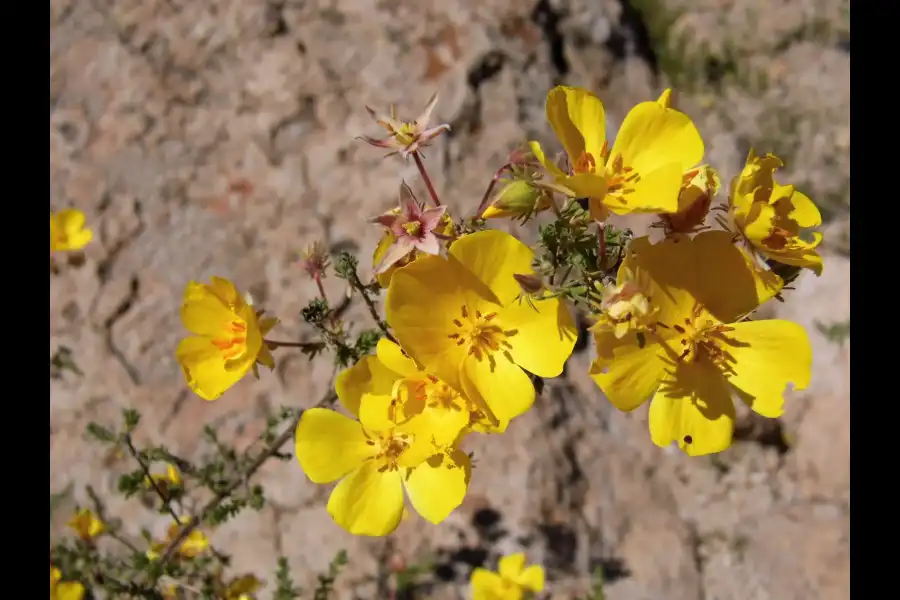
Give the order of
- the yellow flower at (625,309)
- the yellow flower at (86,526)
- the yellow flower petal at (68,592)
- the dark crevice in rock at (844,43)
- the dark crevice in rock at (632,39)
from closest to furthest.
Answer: the yellow flower at (625,309)
the yellow flower petal at (68,592)
the yellow flower at (86,526)
the dark crevice in rock at (632,39)
the dark crevice in rock at (844,43)

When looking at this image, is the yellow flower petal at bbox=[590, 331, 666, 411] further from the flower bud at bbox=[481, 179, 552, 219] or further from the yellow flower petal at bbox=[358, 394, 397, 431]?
the yellow flower petal at bbox=[358, 394, 397, 431]

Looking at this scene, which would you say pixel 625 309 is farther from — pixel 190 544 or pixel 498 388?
pixel 190 544

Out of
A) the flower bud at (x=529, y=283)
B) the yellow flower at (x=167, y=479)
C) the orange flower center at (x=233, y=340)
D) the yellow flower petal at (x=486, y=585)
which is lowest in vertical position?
the yellow flower petal at (x=486, y=585)

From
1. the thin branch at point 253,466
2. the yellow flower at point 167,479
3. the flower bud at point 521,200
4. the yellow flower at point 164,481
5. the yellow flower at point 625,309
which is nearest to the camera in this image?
the yellow flower at point 625,309

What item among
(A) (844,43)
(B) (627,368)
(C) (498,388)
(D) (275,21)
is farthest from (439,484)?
(A) (844,43)

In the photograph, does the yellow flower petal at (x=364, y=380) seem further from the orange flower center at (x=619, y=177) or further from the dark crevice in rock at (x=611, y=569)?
the dark crevice in rock at (x=611, y=569)

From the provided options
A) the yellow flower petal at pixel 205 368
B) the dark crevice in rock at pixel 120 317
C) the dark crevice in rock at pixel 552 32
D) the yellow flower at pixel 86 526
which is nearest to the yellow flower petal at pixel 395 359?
the yellow flower petal at pixel 205 368

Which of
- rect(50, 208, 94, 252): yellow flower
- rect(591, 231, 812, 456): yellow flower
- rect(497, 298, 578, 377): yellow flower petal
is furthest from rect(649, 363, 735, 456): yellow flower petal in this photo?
rect(50, 208, 94, 252): yellow flower
